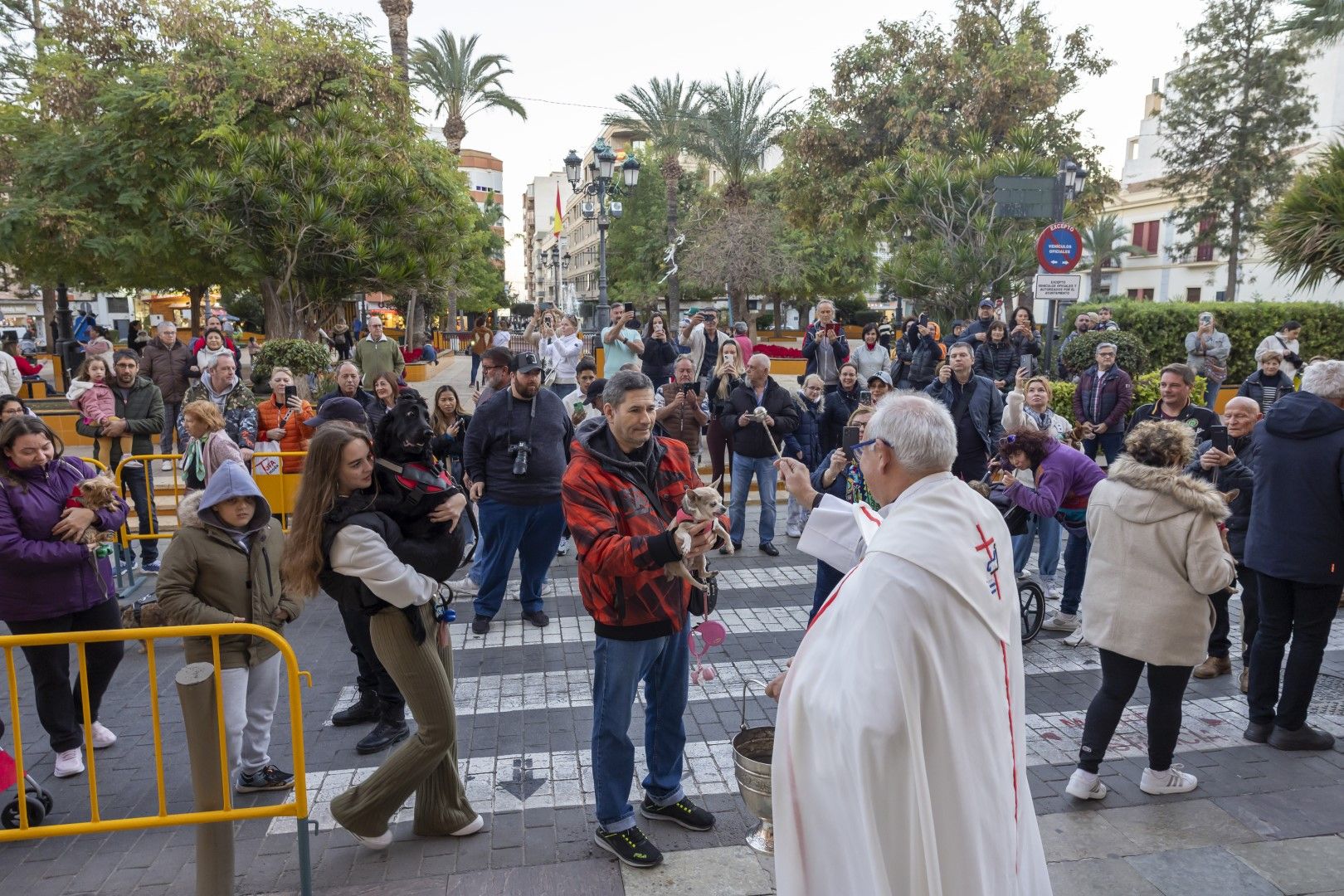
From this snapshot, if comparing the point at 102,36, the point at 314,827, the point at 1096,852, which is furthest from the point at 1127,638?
the point at 102,36

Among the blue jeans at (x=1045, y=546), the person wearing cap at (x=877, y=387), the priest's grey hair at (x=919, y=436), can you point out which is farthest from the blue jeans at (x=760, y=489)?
the priest's grey hair at (x=919, y=436)

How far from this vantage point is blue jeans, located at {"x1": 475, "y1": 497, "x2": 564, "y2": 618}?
22.5 feet

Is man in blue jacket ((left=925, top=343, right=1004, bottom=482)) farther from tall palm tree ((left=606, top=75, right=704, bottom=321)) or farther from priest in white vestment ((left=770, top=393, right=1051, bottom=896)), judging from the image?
tall palm tree ((left=606, top=75, right=704, bottom=321))

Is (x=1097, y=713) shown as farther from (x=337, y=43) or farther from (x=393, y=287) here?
(x=337, y=43)

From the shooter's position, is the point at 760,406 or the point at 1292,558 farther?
the point at 760,406

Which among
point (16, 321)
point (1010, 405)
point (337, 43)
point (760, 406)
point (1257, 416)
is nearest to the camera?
point (1257, 416)

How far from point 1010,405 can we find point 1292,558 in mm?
3576

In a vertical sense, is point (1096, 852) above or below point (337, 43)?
below

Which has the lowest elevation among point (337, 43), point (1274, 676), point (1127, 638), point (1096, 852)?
point (1096, 852)

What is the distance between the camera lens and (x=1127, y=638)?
167 inches

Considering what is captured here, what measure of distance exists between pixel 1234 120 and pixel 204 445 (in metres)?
36.4

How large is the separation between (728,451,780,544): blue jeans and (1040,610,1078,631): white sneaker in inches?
117

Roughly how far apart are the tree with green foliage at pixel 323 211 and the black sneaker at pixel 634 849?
45.2ft

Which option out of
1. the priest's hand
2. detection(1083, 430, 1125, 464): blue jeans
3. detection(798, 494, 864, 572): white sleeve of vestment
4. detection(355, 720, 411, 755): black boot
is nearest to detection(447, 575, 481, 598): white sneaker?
detection(355, 720, 411, 755): black boot
